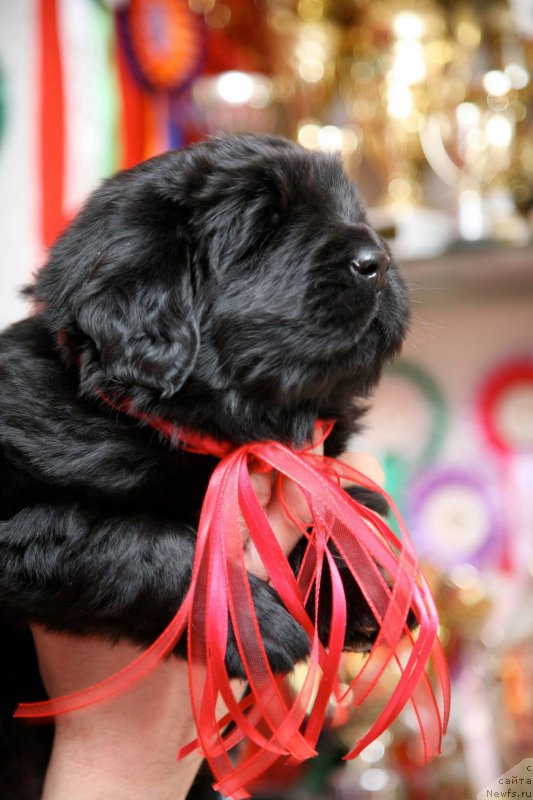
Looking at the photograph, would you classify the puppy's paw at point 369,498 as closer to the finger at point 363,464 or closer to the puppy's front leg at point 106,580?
the finger at point 363,464

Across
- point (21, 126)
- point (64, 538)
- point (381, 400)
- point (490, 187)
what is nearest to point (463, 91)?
point (490, 187)

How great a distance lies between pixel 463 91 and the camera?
218 centimetres

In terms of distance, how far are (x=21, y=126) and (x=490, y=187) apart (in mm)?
1195

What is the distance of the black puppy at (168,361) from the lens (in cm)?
93

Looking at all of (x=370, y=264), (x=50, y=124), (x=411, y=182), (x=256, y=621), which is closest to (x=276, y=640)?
(x=256, y=621)

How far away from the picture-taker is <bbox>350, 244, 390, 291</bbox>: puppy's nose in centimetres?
98

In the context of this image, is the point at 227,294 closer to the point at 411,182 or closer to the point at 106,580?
the point at 106,580

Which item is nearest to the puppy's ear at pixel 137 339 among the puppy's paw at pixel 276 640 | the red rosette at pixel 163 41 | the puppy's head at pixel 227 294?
the puppy's head at pixel 227 294

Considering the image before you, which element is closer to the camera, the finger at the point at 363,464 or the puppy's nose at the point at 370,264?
the puppy's nose at the point at 370,264

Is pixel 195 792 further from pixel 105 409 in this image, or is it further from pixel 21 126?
pixel 21 126

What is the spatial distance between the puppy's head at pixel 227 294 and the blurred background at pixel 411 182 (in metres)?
0.88

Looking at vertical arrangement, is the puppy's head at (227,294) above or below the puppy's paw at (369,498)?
above

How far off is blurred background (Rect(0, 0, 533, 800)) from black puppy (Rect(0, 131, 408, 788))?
90 cm

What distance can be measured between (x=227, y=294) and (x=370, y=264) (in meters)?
0.17
